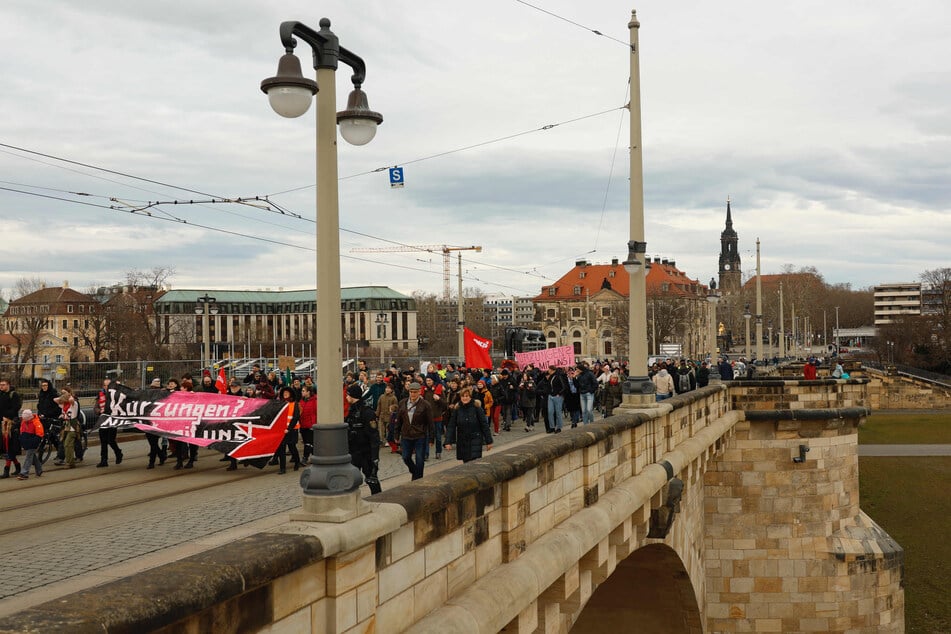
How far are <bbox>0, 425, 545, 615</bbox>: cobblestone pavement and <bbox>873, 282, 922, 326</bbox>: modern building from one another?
566 feet

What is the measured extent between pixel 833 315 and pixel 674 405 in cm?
17160

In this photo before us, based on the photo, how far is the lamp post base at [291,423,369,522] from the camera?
15.3 feet

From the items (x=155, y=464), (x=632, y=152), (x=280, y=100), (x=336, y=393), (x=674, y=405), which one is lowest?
(x=155, y=464)

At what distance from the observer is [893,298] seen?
171 meters

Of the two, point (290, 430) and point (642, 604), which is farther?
point (642, 604)

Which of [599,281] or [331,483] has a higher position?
[599,281]

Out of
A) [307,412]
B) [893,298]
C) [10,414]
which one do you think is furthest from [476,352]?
[893,298]

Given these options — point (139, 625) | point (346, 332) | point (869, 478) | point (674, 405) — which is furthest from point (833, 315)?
point (139, 625)

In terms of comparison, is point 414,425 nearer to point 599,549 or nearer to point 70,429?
point 599,549

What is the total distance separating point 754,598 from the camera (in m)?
21.9

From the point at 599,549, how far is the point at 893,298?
18076 cm

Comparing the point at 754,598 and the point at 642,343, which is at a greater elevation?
the point at 642,343

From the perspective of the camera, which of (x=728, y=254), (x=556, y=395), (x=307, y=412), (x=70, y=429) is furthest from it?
(x=728, y=254)

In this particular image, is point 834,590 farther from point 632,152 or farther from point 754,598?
point 632,152
